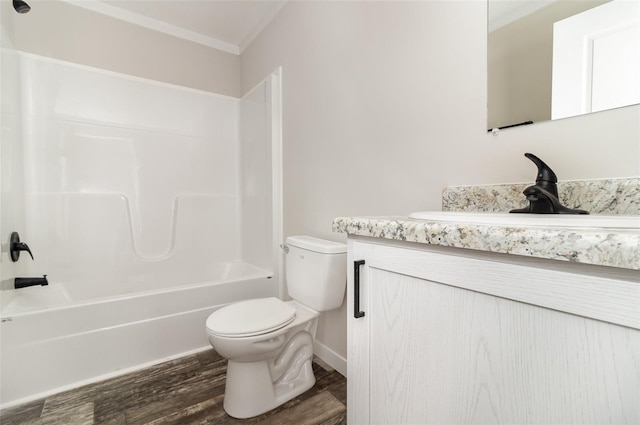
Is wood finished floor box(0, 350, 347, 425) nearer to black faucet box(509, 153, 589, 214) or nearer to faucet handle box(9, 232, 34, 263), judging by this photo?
faucet handle box(9, 232, 34, 263)

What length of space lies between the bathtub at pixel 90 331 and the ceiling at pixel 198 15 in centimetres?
212

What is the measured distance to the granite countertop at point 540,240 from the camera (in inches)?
15.5

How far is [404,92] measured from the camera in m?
1.34

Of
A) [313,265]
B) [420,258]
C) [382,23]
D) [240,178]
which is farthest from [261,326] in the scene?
[240,178]

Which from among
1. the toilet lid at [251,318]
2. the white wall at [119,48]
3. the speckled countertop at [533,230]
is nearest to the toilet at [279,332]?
the toilet lid at [251,318]

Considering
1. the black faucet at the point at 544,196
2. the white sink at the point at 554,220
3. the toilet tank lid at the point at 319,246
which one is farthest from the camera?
the toilet tank lid at the point at 319,246

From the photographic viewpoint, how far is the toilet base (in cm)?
142

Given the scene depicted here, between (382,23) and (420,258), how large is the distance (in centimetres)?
128

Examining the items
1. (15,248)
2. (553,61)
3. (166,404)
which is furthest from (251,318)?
(553,61)

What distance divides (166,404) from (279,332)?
725mm

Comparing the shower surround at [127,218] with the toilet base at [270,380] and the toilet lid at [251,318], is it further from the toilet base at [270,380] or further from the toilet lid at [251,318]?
the toilet base at [270,380]

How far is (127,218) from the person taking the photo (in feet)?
8.04

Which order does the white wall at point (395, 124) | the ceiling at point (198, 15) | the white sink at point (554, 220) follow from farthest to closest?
the ceiling at point (198, 15) < the white wall at point (395, 124) < the white sink at point (554, 220)

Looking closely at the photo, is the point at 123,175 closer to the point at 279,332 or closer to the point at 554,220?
the point at 279,332
